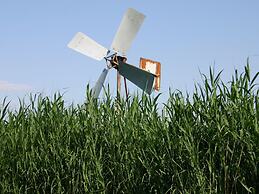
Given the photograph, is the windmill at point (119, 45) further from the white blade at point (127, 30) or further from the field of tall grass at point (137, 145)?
the field of tall grass at point (137, 145)

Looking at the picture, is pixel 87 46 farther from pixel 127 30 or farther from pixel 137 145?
pixel 137 145

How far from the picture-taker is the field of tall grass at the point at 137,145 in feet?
12.7

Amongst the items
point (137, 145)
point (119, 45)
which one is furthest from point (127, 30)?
point (137, 145)

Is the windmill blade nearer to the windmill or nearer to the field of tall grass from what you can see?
the windmill

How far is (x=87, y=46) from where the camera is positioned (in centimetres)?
1454

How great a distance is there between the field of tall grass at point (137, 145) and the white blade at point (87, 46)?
8573 mm

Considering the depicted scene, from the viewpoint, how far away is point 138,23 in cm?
1465

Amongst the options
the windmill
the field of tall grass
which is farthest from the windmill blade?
the field of tall grass

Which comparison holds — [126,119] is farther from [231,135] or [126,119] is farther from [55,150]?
[231,135]

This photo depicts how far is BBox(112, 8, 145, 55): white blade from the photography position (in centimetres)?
1462

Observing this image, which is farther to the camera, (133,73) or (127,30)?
(127,30)

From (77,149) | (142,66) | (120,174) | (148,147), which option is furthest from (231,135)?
(142,66)

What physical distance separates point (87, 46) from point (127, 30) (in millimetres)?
1197

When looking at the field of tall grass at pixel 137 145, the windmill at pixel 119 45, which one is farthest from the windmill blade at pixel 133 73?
the field of tall grass at pixel 137 145
